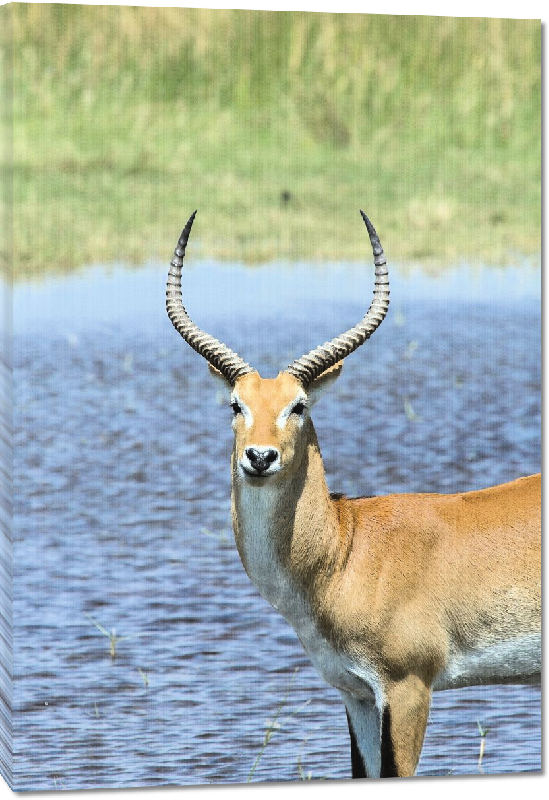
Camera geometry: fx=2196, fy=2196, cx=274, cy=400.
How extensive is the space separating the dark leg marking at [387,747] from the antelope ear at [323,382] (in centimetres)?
144

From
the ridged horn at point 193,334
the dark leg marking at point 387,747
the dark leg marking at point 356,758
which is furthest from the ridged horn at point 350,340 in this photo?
the dark leg marking at point 356,758

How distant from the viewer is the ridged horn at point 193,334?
9914 mm

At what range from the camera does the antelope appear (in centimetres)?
988

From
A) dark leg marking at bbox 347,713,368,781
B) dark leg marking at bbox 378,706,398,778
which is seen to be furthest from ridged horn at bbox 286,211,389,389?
dark leg marking at bbox 347,713,368,781

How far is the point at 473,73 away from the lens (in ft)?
37.1

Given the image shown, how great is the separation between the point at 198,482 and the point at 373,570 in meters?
2.00

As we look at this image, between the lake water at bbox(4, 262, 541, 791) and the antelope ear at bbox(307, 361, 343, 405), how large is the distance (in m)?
0.60

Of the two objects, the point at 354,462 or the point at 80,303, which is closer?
the point at 80,303

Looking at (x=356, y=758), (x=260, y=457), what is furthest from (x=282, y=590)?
(x=356, y=758)

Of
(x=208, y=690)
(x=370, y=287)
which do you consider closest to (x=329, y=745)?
(x=208, y=690)

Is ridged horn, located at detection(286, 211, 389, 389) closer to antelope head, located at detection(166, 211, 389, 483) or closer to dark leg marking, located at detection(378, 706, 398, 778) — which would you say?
antelope head, located at detection(166, 211, 389, 483)

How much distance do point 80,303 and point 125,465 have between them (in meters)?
1.12

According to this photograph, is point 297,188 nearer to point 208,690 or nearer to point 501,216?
point 501,216

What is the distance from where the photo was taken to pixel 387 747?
32.5 feet
